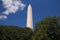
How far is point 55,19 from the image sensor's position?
63.5 metres

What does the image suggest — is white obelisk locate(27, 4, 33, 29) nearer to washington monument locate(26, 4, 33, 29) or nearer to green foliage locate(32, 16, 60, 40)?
washington monument locate(26, 4, 33, 29)

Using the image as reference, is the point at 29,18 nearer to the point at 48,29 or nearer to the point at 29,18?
the point at 29,18

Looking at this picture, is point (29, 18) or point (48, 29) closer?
point (48, 29)

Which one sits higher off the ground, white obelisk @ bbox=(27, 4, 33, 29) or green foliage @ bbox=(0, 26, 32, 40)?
white obelisk @ bbox=(27, 4, 33, 29)

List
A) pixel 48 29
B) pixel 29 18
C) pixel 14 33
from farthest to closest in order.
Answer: pixel 29 18 → pixel 14 33 → pixel 48 29

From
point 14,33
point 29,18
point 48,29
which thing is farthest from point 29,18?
point 48,29

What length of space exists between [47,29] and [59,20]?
5.77 meters

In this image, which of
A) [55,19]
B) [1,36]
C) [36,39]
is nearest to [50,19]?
[55,19]

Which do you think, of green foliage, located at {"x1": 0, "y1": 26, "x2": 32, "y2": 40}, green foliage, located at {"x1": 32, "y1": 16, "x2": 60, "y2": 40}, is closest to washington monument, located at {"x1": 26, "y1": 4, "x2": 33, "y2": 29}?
green foliage, located at {"x1": 0, "y1": 26, "x2": 32, "y2": 40}

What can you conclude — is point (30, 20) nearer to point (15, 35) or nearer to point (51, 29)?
point (15, 35)

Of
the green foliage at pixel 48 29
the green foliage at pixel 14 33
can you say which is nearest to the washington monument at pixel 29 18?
the green foliage at pixel 14 33

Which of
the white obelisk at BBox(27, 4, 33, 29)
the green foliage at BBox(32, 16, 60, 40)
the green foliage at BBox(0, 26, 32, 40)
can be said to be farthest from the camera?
the white obelisk at BBox(27, 4, 33, 29)

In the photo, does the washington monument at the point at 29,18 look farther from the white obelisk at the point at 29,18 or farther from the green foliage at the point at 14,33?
the green foliage at the point at 14,33

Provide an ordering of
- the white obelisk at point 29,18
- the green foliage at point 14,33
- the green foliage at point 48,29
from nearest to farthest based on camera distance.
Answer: the green foliage at point 48,29 < the green foliage at point 14,33 < the white obelisk at point 29,18
